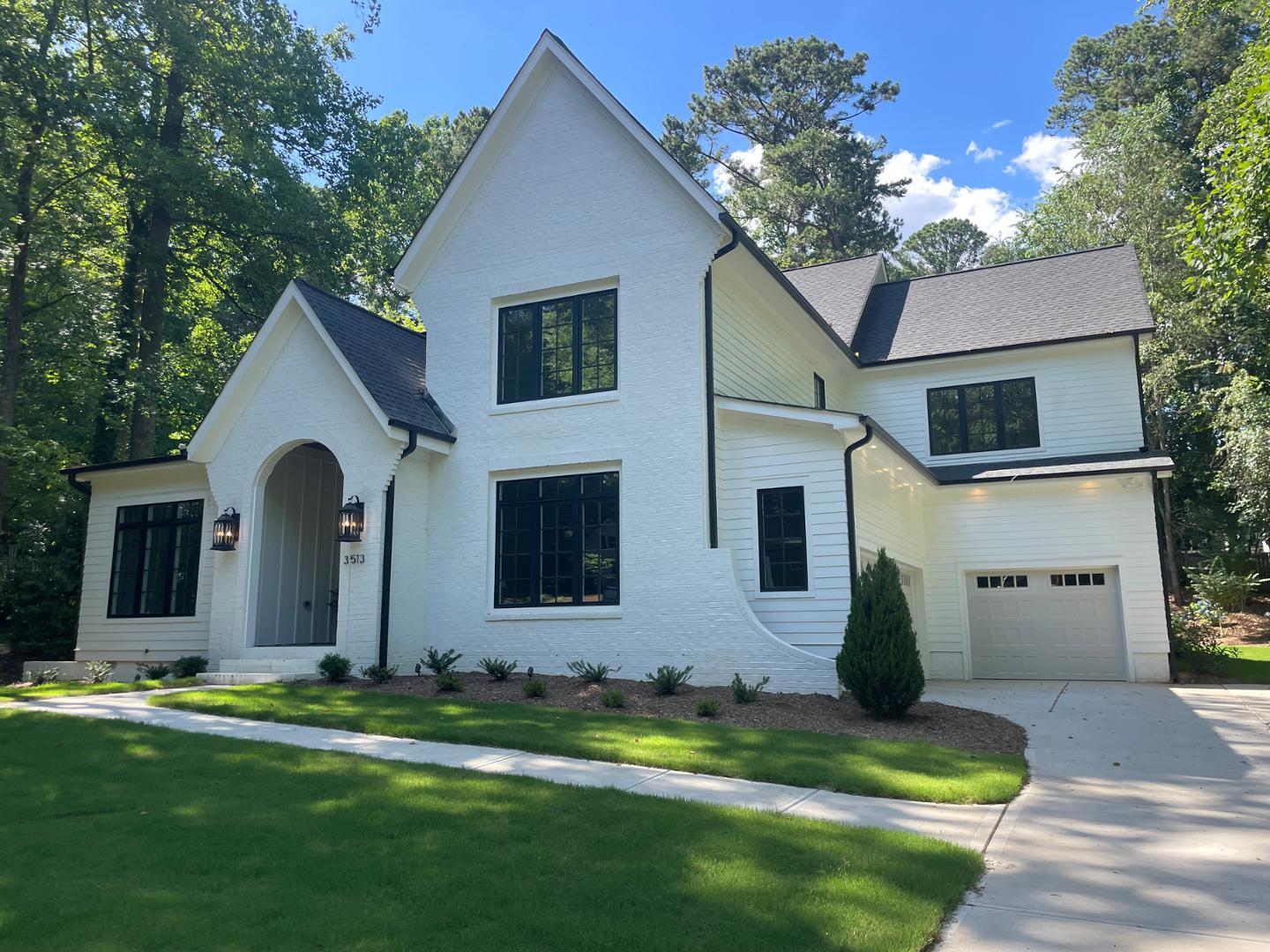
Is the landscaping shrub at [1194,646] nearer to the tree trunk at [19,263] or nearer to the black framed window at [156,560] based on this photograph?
the black framed window at [156,560]

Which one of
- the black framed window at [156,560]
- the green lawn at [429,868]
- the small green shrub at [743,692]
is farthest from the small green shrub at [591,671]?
the black framed window at [156,560]

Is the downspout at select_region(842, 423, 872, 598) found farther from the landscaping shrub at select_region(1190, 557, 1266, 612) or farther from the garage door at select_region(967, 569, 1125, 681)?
the landscaping shrub at select_region(1190, 557, 1266, 612)

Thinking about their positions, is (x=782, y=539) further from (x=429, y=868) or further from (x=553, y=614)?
(x=429, y=868)

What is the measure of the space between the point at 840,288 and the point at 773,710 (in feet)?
48.0

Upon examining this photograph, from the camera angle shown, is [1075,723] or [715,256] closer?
[1075,723]

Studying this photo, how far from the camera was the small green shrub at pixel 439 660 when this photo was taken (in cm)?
1300

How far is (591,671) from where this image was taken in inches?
482

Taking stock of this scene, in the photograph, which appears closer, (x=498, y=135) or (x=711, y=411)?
(x=711, y=411)

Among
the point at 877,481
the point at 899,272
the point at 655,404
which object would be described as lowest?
the point at 877,481

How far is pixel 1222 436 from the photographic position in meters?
25.2

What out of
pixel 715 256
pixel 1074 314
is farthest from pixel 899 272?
pixel 715 256

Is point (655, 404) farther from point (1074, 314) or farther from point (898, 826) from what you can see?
point (1074, 314)

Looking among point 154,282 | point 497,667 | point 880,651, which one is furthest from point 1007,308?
point 154,282

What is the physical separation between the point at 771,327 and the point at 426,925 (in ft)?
44.0
